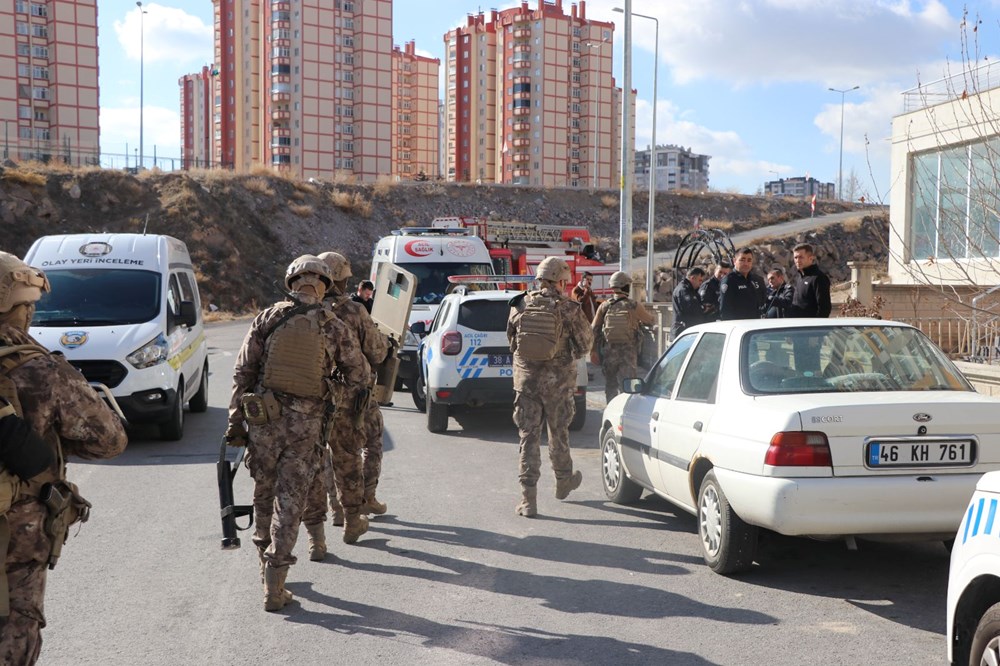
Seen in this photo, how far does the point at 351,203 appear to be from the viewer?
54906 millimetres

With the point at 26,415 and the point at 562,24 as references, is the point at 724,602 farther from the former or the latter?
the point at 562,24

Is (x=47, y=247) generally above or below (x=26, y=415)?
above

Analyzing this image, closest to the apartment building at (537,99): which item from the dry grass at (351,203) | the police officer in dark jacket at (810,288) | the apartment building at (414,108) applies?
the apartment building at (414,108)

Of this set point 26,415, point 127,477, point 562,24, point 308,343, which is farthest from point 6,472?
point 562,24

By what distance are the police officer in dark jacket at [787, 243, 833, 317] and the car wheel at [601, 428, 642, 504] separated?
2797mm

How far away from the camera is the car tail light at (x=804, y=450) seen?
203 inches

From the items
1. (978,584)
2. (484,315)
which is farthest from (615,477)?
(978,584)

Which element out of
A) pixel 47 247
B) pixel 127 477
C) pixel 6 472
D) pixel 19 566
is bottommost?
pixel 127 477

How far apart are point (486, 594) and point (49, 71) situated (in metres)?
76.8

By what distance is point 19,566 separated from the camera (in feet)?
10.6

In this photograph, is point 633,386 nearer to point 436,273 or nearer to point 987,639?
point 987,639

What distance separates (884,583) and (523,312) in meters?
3.35

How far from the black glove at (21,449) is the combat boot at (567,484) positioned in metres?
5.19

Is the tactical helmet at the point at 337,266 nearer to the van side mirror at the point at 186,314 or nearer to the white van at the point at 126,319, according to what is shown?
the white van at the point at 126,319
